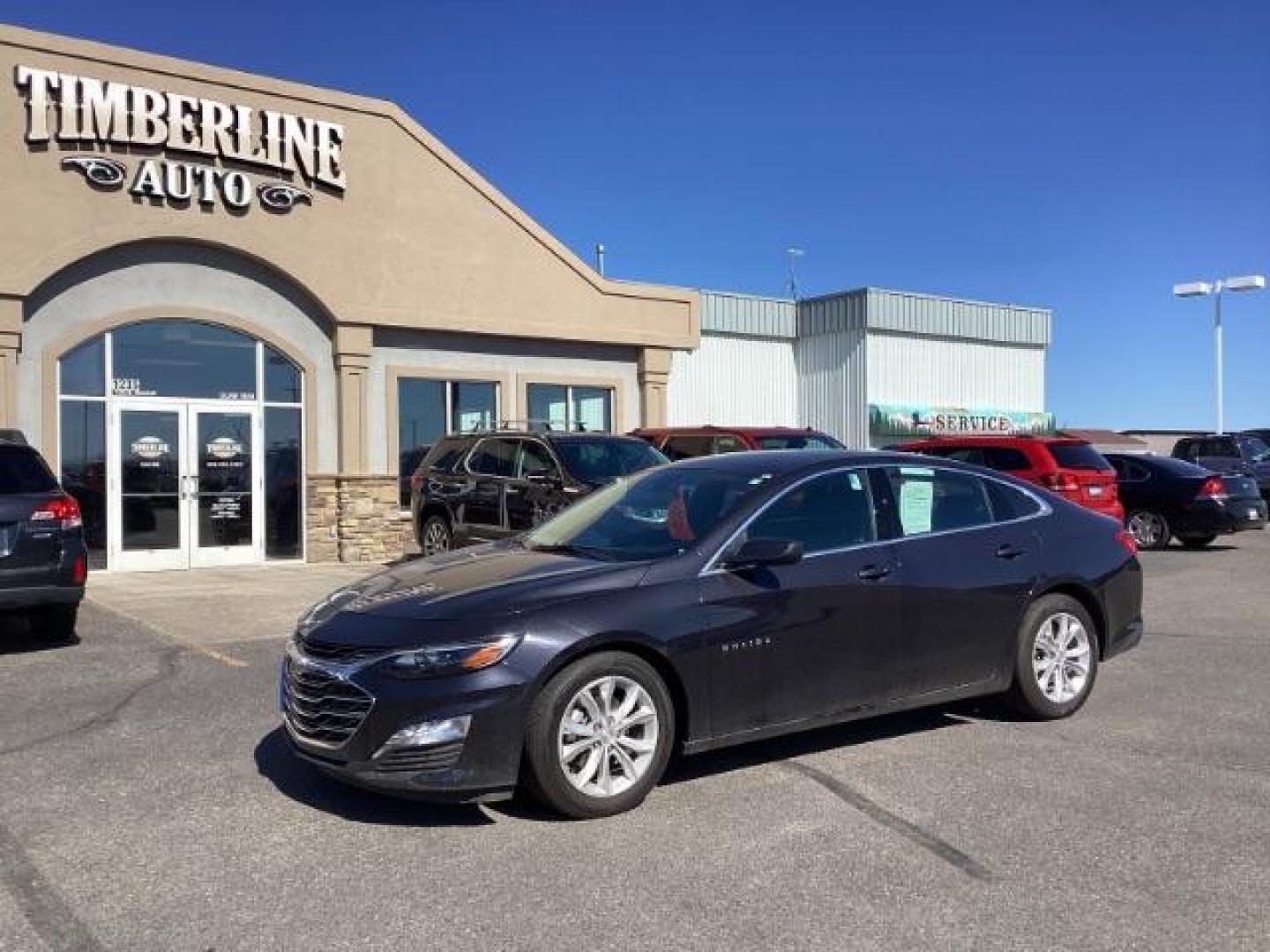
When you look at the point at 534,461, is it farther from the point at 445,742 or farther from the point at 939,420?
the point at 939,420

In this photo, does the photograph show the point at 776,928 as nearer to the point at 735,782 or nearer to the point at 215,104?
the point at 735,782

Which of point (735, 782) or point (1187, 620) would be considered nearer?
point (735, 782)

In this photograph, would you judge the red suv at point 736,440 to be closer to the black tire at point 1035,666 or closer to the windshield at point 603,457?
the windshield at point 603,457

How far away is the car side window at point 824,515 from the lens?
18.4 ft

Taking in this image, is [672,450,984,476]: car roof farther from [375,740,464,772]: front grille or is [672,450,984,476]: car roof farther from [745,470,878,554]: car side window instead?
[375,740,464,772]: front grille

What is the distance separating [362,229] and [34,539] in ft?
29.5

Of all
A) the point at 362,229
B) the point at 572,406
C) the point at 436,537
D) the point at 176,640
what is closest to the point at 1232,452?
the point at 572,406

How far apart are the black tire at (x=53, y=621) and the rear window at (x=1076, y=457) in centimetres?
1163

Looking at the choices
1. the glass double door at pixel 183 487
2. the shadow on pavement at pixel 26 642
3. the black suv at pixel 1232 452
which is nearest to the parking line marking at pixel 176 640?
the shadow on pavement at pixel 26 642

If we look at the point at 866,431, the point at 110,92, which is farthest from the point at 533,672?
the point at 866,431

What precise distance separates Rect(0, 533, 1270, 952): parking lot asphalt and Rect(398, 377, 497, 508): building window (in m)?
10.6

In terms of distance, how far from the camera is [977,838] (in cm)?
455

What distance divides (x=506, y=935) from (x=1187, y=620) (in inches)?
324

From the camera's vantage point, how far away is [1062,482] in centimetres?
1487
